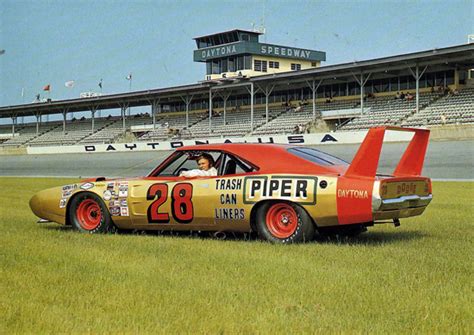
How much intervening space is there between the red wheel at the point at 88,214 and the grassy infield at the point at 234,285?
0.89m

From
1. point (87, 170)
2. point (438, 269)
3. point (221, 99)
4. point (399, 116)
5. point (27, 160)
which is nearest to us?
point (438, 269)

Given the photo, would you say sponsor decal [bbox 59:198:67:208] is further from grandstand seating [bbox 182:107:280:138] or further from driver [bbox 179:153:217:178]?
grandstand seating [bbox 182:107:280:138]

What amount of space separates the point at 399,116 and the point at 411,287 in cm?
3521

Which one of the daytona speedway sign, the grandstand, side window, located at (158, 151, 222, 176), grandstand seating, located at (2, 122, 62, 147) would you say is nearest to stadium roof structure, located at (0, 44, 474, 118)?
the grandstand

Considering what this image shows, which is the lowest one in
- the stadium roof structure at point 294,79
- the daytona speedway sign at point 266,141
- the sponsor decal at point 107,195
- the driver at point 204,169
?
the sponsor decal at point 107,195

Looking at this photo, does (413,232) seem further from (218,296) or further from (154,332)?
(154,332)

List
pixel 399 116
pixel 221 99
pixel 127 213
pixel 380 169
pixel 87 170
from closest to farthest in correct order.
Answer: pixel 127 213 → pixel 380 169 → pixel 87 170 → pixel 399 116 → pixel 221 99

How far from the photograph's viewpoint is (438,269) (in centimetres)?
579

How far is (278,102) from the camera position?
54.6m

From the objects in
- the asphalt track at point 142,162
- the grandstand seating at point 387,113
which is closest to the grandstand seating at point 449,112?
the grandstand seating at point 387,113

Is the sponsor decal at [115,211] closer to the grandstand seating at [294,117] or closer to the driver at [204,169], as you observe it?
the driver at [204,169]

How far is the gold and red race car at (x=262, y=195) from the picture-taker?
7203mm

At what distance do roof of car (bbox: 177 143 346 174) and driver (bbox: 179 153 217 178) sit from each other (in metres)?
0.17

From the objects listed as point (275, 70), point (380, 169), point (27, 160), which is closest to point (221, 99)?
point (275, 70)
